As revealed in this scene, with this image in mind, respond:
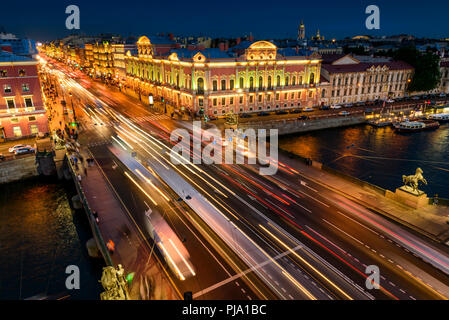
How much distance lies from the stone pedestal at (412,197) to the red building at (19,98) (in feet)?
177

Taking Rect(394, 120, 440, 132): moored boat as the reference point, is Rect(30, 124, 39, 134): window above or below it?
above

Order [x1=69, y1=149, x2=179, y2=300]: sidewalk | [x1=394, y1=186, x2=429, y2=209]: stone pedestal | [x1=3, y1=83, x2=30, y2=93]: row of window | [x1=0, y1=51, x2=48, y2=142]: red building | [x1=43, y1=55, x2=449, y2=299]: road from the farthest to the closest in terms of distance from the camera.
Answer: [x1=3, y1=83, x2=30, y2=93]: row of window
[x1=0, y1=51, x2=48, y2=142]: red building
[x1=394, y1=186, x2=429, y2=209]: stone pedestal
[x1=43, y1=55, x2=449, y2=299]: road
[x1=69, y1=149, x2=179, y2=300]: sidewalk

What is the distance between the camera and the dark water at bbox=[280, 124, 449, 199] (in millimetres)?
43094

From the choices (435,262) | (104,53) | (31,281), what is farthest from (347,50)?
(31,281)

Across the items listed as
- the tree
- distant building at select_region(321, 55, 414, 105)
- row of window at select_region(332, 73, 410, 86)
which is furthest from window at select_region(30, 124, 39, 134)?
the tree

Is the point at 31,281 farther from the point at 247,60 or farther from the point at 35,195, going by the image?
the point at 247,60

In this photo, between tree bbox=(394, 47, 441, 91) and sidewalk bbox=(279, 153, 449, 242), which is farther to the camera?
tree bbox=(394, 47, 441, 91)

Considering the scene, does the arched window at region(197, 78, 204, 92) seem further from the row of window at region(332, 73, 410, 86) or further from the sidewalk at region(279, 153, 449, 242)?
the row of window at region(332, 73, 410, 86)

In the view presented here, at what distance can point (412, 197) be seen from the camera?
28.7m

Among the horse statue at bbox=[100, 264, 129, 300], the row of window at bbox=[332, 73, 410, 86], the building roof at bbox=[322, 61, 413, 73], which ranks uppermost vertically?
the building roof at bbox=[322, 61, 413, 73]

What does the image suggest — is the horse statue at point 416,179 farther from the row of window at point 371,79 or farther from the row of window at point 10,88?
the row of window at point 371,79

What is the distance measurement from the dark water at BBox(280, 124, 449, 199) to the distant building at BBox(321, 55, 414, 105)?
16403 millimetres

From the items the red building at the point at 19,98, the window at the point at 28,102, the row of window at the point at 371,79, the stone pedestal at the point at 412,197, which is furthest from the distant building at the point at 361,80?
the window at the point at 28,102

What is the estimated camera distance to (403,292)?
1958cm
